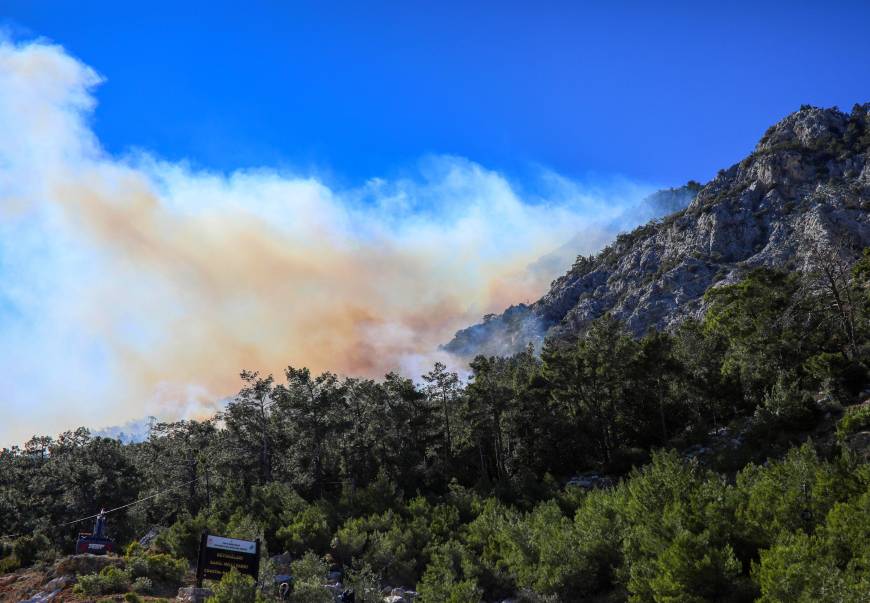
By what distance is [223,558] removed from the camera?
25.8 metres

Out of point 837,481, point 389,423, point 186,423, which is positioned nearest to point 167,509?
point 186,423

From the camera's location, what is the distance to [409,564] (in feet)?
110

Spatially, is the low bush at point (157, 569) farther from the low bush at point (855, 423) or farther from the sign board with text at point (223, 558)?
the low bush at point (855, 423)

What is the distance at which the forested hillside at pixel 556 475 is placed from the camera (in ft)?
74.4

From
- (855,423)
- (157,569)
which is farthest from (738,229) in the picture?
(157,569)

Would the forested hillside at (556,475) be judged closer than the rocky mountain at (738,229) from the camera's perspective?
Yes

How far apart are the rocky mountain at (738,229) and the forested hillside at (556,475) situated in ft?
217

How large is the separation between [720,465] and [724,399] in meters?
18.8

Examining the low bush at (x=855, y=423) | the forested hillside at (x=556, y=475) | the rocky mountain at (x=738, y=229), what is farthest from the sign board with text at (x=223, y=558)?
the rocky mountain at (x=738, y=229)

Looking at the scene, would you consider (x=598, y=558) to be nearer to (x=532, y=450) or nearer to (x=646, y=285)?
(x=532, y=450)

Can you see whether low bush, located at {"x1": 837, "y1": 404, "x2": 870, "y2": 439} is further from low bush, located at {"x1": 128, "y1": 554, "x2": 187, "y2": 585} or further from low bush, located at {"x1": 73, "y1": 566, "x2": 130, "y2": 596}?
low bush, located at {"x1": 73, "y1": 566, "x2": 130, "y2": 596}

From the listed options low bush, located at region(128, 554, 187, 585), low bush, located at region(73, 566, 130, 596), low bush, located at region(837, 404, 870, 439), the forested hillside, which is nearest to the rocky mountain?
the forested hillside

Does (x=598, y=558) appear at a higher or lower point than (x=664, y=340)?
lower

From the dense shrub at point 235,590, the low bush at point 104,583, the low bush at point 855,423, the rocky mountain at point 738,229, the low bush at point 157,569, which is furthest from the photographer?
the rocky mountain at point 738,229
